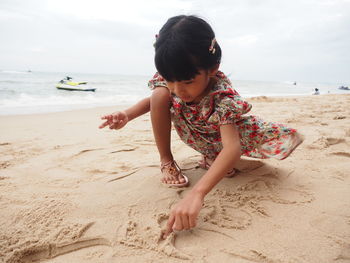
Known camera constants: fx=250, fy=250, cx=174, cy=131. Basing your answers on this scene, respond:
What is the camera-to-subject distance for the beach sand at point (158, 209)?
925 mm

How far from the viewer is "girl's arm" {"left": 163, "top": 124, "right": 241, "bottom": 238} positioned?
0.90 metres

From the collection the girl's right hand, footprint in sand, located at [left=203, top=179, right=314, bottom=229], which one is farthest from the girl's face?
footprint in sand, located at [left=203, top=179, right=314, bottom=229]

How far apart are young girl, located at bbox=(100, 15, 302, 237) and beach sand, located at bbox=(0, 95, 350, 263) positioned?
129 mm

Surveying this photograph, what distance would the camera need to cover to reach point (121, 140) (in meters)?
2.49

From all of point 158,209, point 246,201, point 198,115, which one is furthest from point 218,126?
point 158,209

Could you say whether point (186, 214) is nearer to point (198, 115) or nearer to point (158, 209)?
point (158, 209)

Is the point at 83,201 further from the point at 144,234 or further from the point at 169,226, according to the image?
the point at 169,226

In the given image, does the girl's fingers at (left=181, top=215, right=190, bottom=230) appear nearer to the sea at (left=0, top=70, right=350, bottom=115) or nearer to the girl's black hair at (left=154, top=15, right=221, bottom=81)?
the girl's black hair at (left=154, top=15, right=221, bottom=81)

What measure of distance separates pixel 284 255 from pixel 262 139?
688 mm

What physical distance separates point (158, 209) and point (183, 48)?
0.74 metres

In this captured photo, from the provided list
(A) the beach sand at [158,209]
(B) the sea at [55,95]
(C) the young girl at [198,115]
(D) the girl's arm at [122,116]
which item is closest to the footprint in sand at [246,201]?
(A) the beach sand at [158,209]

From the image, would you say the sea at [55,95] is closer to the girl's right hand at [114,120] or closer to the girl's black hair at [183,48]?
the girl's right hand at [114,120]

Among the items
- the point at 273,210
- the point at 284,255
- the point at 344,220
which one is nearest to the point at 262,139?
the point at 273,210

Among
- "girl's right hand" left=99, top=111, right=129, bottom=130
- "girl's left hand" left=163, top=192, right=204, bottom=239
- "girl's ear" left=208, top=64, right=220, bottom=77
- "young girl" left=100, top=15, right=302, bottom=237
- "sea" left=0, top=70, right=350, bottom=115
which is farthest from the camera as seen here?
"sea" left=0, top=70, right=350, bottom=115
